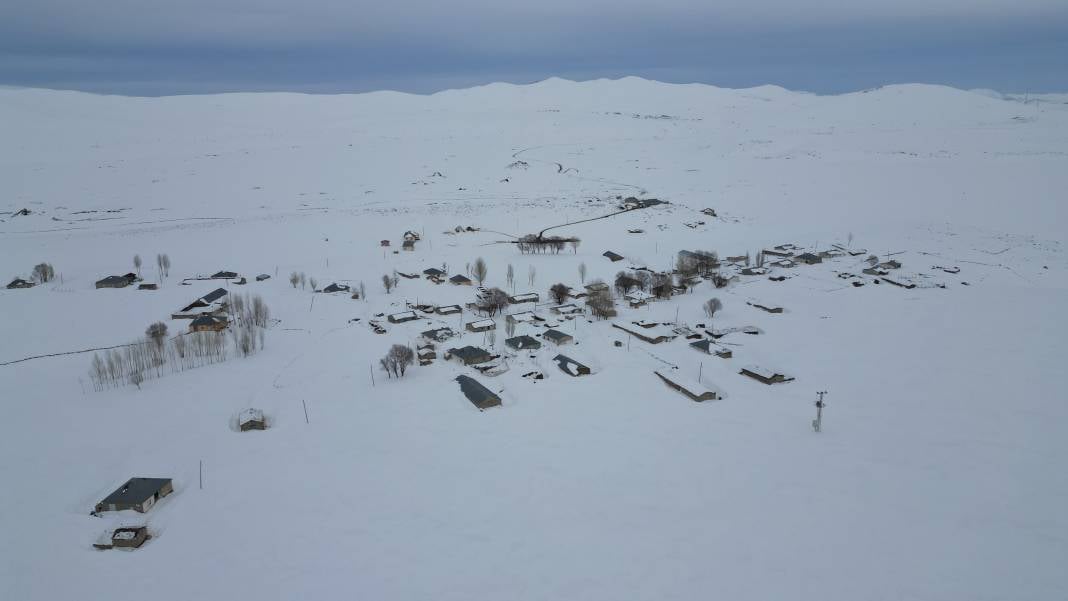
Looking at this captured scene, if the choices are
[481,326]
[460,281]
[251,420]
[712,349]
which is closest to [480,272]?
[460,281]

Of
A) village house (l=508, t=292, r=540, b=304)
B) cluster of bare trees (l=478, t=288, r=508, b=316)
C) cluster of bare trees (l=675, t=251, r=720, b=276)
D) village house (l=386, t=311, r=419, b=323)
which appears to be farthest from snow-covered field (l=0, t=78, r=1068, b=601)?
village house (l=508, t=292, r=540, b=304)

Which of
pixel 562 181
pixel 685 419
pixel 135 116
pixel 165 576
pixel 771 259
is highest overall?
pixel 135 116

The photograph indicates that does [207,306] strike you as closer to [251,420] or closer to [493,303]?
[251,420]

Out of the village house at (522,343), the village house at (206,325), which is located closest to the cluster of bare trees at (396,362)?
the village house at (522,343)

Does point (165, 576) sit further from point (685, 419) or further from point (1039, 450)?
point (1039, 450)

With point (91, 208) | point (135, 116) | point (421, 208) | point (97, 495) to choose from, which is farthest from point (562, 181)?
point (135, 116)

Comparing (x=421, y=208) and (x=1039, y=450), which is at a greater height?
(x=421, y=208)
